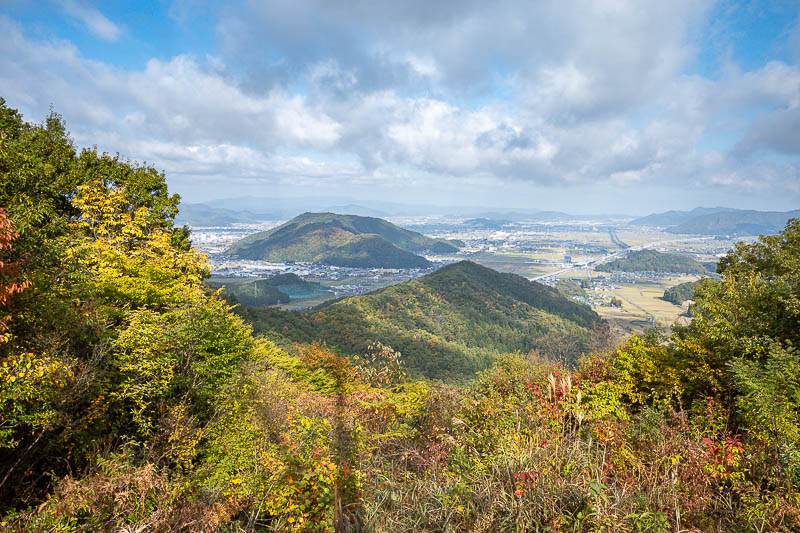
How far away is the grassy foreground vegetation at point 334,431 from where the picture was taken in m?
3.76

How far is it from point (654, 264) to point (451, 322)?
159642 millimetres

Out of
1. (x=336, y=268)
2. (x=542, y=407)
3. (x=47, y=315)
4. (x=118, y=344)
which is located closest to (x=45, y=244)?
(x=47, y=315)

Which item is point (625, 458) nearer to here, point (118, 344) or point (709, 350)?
point (709, 350)

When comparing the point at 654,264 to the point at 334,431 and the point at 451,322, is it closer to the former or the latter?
the point at 451,322

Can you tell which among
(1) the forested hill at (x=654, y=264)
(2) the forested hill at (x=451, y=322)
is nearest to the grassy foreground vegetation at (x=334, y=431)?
(2) the forested hill at (x=451, y=322)

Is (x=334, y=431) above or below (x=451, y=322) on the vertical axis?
above

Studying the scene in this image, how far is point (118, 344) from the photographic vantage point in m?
7.87

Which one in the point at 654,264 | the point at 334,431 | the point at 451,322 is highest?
the point at 334,431

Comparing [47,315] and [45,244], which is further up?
[45,244]

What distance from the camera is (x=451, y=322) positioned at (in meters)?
82.3

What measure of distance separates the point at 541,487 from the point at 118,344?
9.14 meters

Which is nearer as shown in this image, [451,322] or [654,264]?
[451,322]

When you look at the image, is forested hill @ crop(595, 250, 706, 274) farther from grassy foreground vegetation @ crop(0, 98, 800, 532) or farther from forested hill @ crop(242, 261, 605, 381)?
grassy foreground vegetation @ crop(0, 98, 800, 532)

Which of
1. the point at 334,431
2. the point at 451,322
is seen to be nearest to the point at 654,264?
the point at 451,322
